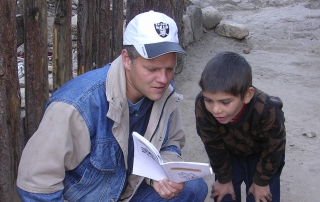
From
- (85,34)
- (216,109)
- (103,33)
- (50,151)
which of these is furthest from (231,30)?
(50,151)

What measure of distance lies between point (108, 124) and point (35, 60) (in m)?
0.76

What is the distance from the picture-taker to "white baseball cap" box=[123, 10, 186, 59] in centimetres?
217

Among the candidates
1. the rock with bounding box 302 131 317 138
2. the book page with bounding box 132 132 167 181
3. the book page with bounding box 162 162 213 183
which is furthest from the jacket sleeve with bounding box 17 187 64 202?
the rock with bounding box 302 131 317 138

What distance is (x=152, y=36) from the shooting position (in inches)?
86.7

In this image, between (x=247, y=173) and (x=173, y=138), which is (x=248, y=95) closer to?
(x=173, y=138)

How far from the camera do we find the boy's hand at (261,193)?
272cm

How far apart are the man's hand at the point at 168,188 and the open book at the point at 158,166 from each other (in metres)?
0.03

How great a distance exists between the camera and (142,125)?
2.47m

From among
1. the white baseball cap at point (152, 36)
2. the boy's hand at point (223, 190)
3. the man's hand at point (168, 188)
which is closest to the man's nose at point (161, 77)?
the white baseball cap at point (152, 36)

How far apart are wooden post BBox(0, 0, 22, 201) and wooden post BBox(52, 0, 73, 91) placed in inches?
19.6

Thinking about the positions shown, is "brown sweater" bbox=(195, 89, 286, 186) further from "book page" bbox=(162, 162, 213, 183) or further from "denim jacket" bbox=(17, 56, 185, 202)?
"book page" bbox=(162, 162, 213, 183)

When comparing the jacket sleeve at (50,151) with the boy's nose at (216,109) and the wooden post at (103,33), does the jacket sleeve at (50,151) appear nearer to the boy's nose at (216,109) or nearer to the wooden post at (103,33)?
the boy's nose at (216,109)

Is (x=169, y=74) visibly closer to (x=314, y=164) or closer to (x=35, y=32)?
(x=35, y=32)

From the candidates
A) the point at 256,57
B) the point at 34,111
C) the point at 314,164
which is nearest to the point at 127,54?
the point at 34,111
